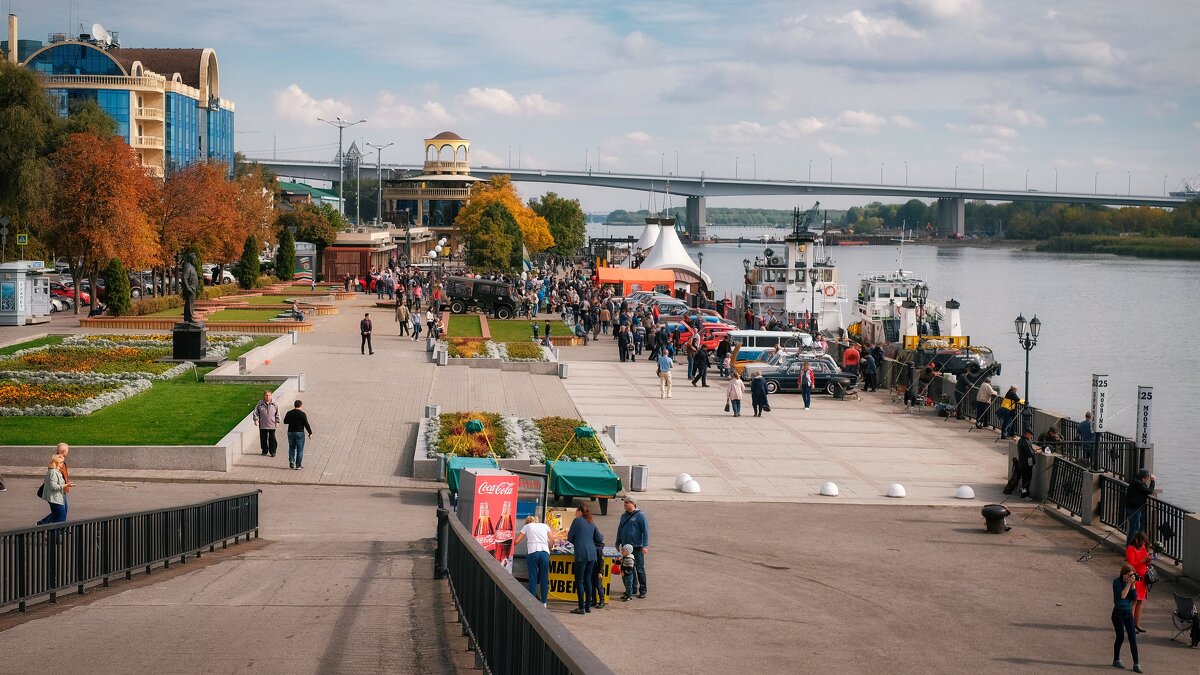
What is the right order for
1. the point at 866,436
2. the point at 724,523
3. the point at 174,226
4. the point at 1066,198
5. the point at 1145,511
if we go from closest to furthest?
the point at 1145,511
the point at 724,523
the point at 866,436
the point at 174,226
the point at 1066,198

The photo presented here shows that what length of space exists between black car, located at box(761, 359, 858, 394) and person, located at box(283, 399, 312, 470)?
1672 centimetres

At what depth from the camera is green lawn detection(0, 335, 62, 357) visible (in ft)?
108

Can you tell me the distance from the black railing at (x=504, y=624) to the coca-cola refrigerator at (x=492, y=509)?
5.21 ft

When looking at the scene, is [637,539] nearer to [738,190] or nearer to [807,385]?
[807,385]

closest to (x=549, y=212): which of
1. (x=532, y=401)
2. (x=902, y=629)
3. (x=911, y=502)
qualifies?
(x=532, y=401)

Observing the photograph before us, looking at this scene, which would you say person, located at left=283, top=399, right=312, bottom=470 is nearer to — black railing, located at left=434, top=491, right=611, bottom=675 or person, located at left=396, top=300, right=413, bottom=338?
black railing, located at left=434, top=491, right=611, bottom=675

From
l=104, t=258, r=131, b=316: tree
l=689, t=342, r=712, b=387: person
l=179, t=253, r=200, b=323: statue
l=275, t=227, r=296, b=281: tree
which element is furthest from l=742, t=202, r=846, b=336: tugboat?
l=179, t=253, r=200, b=323: statue

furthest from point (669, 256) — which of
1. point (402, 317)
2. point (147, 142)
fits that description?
point (147, 142)

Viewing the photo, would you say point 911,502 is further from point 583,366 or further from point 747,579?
point 583,366

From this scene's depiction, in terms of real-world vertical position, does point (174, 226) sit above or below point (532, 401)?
above

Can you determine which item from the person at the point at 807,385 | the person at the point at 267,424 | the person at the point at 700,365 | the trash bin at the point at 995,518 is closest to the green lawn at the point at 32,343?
the person at the point at 267,424

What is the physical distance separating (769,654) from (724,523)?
688cm

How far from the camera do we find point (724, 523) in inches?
747

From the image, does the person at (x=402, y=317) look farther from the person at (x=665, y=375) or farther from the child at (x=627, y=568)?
the child at (x=627, y=568)
